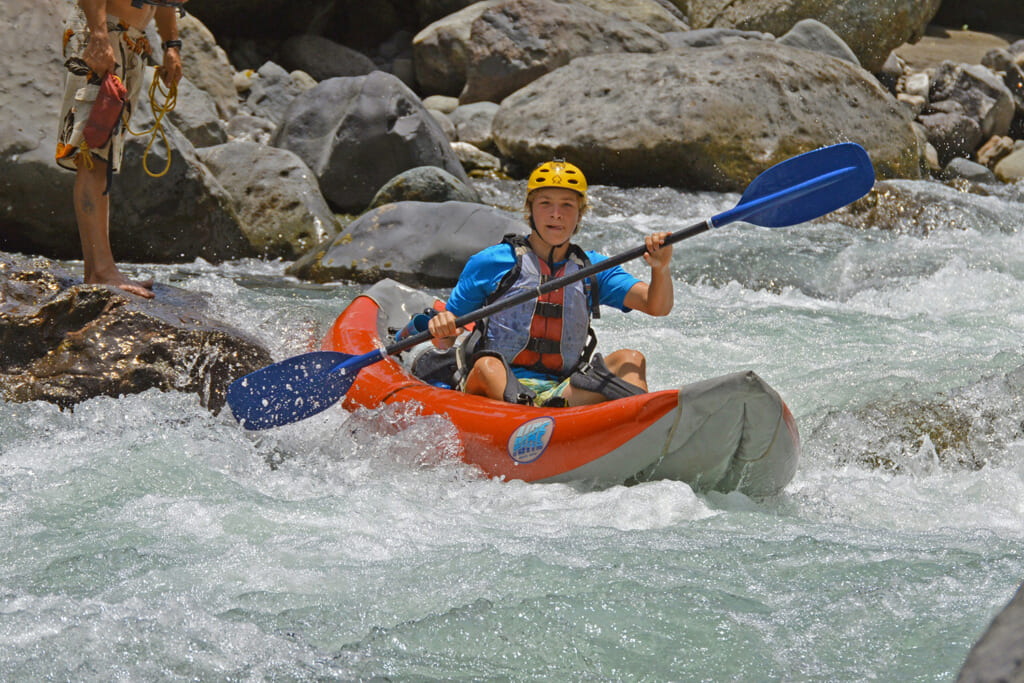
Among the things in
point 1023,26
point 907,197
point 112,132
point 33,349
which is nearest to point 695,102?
point 907,197

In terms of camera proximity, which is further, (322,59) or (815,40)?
(322,59)

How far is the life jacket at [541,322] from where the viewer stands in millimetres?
3547

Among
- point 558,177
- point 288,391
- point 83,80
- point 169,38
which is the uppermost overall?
point 169,38

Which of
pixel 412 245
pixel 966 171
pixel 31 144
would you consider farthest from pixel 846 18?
pixel 31 144

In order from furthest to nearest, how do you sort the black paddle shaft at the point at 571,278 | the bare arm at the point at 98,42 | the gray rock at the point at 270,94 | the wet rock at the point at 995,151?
the wet rock at the point at 995,151 < the gray rock at the point at 270,94 < the bare arm at the point at 98,42 < the black paddle shaft at the point at 571,278

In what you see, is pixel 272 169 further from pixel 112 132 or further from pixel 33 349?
pixel 33 349

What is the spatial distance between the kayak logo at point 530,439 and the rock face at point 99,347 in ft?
4.49

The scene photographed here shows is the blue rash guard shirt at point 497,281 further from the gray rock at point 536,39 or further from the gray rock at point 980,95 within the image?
the gray rock at point 980,95

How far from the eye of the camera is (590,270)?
334cm

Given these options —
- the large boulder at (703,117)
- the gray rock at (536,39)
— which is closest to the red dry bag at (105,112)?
the large boulder at (703,117)

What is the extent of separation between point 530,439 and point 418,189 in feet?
14.1

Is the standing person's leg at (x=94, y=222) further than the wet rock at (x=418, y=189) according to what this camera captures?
No

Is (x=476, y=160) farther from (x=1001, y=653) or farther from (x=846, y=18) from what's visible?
(x=1001, y=653)

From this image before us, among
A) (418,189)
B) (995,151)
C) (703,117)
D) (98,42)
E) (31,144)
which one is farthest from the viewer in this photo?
(995,151)
